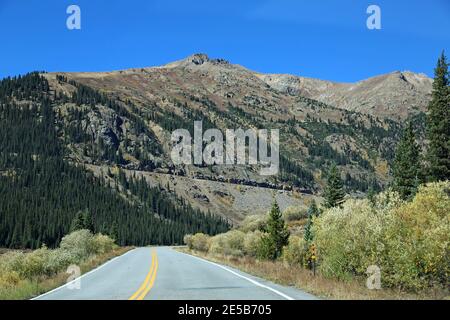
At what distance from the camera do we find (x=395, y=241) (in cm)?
1972

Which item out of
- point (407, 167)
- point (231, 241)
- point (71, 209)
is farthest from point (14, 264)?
point (71, 209)

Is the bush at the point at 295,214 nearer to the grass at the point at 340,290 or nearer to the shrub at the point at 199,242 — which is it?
the shrub at the point at 199,242

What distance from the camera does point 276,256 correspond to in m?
59.3

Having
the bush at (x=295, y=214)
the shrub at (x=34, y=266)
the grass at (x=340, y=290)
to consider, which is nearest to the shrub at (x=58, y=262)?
the shrub at (x=34, y=266)

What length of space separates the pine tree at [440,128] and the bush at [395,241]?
1984cm

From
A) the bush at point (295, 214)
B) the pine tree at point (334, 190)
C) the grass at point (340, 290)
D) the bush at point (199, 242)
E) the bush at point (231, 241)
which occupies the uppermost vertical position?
the pine tree at point (334, 190)

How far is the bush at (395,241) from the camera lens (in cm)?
1891

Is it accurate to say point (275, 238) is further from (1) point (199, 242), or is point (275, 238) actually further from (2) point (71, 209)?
(2) point (71, 209)

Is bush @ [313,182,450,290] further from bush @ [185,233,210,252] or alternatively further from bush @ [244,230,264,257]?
bush @ [185,233,210,252]

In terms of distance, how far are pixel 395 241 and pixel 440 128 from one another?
2768cm

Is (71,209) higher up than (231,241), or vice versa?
(71,209)

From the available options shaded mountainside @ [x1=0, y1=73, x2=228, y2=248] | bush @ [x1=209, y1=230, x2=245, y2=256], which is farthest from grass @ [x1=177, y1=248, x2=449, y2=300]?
shaded mountainside @ [x1=0, y1=73, x2=228, y2=248]

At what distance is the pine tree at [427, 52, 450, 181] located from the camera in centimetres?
4303
